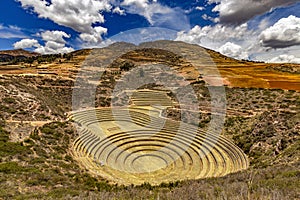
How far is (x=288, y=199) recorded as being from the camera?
4.50 m

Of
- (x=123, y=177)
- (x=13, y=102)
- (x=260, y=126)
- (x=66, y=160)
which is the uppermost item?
(x=13, y=102)

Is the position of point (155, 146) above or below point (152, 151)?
above

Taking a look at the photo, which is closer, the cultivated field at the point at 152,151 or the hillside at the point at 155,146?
the hillside at the point at 155,146

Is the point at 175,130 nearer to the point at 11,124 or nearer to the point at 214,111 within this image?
the point at 214,111

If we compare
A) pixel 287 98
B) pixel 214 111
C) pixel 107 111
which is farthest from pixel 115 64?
pixel 287 98

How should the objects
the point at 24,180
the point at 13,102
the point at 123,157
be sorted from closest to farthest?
the point at 24,180, the point at 123,157, the point at 13,102

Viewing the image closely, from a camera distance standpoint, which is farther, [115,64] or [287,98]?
[115,64]

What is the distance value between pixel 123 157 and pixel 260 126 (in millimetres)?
13495

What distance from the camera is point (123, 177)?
579 inches

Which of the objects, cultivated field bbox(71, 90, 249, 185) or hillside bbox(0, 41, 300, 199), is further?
cultivated field bbox(71, 90, 249, 185)

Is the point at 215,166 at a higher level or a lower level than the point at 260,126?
lower

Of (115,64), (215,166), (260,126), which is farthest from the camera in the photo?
(115,64)

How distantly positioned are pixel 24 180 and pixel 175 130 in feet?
54.2

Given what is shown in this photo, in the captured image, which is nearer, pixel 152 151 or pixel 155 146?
pixel 152 151
